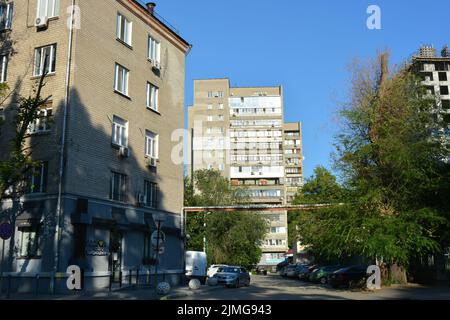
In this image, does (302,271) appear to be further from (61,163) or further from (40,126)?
(40,126)

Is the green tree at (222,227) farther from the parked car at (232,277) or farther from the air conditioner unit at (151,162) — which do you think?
the air conditioner unit at (151,162)

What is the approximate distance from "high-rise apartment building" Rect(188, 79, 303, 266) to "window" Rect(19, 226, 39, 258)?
239ft

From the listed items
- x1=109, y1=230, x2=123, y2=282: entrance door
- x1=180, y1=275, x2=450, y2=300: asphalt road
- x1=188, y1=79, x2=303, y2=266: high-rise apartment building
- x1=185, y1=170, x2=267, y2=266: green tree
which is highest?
x1=188, y1=79, x2=303, y2=266: high-rise apartment building

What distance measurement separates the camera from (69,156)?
23062 mm

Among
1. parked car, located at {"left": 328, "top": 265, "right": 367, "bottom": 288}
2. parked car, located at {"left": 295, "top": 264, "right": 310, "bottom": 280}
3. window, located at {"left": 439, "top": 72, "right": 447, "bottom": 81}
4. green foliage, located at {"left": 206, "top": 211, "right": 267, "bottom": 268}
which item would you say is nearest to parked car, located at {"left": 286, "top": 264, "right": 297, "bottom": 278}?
parked car, located at {"left": 295, "top": 264, "right": 310, "bottom": 280}

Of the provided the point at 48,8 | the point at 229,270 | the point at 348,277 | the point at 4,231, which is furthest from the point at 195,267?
the point at 48,8

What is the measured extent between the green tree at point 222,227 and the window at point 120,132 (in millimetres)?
25085

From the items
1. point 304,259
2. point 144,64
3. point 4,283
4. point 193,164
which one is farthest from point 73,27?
point 193,164

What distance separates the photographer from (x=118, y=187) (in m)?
26.8

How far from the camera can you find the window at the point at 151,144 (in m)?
29.9

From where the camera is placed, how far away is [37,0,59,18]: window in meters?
25.3

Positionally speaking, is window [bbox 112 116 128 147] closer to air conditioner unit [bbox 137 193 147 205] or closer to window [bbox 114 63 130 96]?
window [bbox 114 63 130 96]
